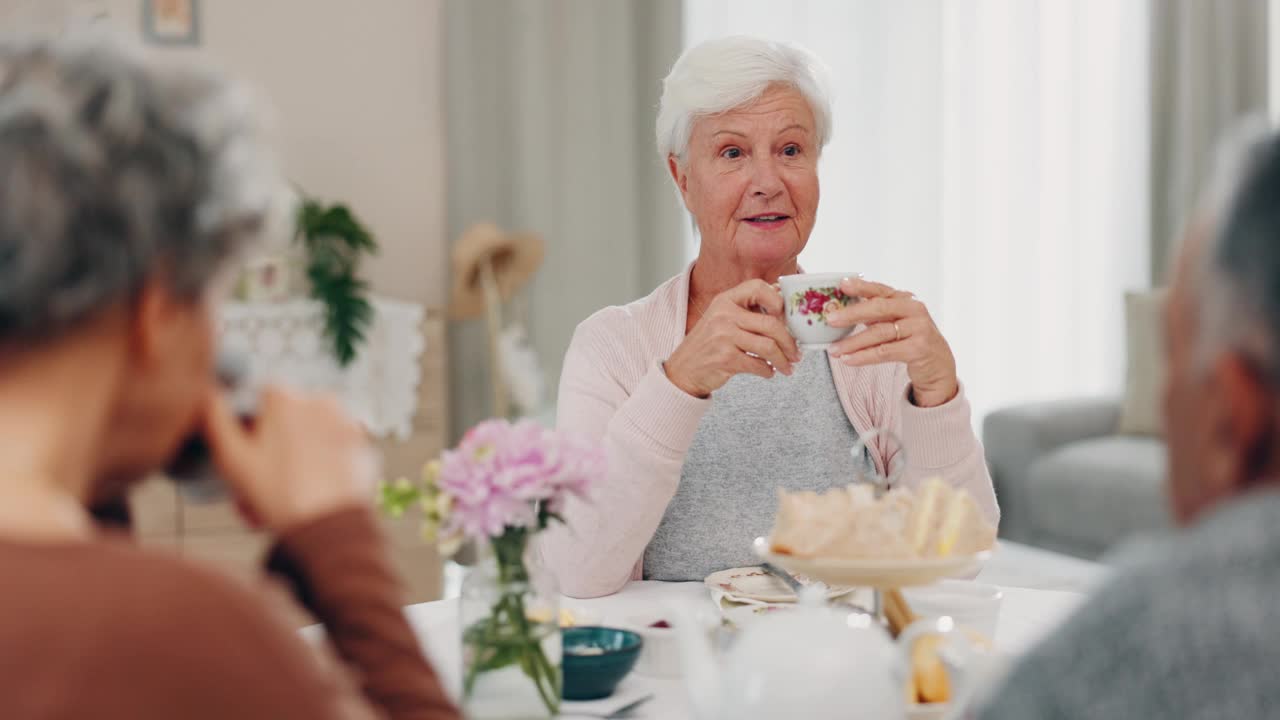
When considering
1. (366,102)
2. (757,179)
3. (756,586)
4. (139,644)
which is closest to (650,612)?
(756,586)

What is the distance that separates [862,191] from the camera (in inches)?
177

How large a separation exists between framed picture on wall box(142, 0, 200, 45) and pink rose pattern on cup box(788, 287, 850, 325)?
125 inches

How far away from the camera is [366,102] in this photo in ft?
13.6

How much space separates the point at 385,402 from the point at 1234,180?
10.6ft

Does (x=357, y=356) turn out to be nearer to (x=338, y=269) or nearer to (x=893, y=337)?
(x=338, y=269)

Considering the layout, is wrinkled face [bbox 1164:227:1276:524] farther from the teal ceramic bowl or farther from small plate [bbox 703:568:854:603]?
small plate [bbox 703:568:854:603]

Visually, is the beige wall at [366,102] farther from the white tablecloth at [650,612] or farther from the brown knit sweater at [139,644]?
the brown knit sweater at [139,644]

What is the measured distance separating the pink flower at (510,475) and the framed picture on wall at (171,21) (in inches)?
134

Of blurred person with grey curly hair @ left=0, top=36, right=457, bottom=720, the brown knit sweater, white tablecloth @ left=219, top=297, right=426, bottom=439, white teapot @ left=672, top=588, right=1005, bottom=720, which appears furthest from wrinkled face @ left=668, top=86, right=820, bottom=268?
white tablecloth @ left=219, top=297, right=426, bottom=439

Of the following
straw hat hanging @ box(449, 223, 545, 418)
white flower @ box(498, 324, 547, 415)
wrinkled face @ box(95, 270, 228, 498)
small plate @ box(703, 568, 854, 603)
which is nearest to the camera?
wrinkled face @ box(95, 270, 228, 498)

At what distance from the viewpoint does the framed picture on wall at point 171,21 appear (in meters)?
3.92

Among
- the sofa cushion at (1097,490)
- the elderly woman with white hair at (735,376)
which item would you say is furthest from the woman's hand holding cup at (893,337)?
the sofa cushion at (1097,490)

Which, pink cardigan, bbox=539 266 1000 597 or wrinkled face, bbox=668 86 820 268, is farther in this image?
wrinkled face, bbox=668 86 820 268

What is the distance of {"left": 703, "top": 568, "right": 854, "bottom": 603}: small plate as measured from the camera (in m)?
1.30
